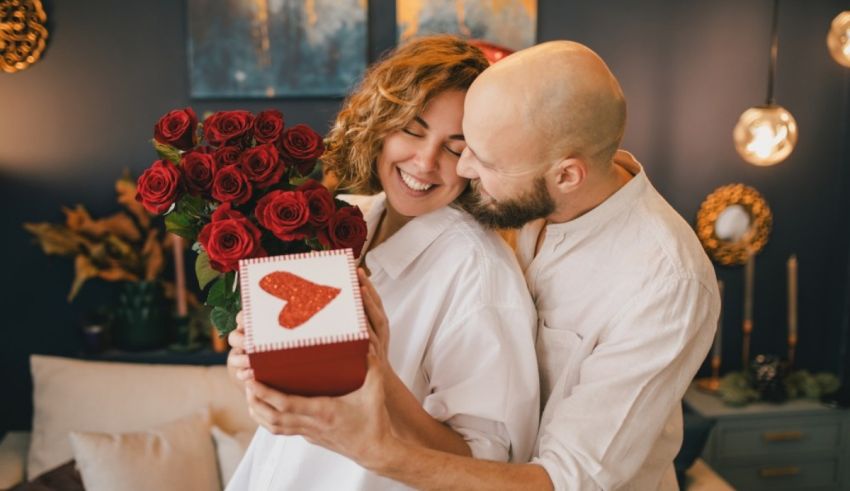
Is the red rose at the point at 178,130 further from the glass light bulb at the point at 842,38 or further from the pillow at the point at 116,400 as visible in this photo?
the glass light bulb at the point at 842,38

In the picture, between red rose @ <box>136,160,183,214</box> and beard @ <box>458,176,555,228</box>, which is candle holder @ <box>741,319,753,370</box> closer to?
beard @ <box>458,176,555,228</box>

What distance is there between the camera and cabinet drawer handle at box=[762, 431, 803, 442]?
10.2 feet

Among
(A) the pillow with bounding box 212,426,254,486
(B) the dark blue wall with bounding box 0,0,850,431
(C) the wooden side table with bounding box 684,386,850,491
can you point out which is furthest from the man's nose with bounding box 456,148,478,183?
(C) the wooden side table with bounding box 684,386,850,491

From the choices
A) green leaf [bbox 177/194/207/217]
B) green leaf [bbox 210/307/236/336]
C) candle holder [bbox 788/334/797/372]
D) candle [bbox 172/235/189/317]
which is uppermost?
green leaf [bbox 177/194/207/217]

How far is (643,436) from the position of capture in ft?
3.68

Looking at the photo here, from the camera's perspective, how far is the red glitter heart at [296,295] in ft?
2.57

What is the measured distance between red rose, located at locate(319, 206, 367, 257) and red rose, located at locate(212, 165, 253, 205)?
12cm

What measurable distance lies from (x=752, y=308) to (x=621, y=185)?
2.63m

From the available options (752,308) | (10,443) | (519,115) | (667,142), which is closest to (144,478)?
(10,443)

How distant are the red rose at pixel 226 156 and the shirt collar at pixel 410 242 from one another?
353 mm

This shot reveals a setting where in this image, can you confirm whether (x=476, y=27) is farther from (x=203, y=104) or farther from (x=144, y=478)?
(x=144, y=478)

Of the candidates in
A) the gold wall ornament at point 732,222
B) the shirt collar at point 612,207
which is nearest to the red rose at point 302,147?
the shirt collar at point 612,207

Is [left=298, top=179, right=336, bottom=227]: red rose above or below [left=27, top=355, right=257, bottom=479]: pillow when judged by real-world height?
above

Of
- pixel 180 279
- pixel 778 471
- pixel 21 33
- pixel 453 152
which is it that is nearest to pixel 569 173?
pixel 453 152
